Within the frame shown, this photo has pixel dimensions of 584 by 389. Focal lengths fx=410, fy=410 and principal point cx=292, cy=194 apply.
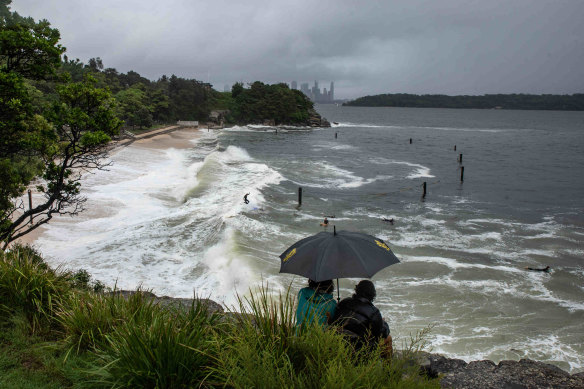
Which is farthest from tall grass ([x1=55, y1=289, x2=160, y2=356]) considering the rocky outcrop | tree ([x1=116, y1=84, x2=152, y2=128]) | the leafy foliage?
the leafy foliage

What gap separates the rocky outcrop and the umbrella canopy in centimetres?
212

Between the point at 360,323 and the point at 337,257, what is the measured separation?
4.08ft

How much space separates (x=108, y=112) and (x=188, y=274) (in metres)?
6.59

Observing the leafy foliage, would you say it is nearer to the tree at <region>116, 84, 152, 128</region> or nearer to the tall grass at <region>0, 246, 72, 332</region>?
the tree at <region>116, 84, 152, 128</region>

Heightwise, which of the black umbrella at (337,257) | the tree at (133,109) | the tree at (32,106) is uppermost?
the tree at (133,109)

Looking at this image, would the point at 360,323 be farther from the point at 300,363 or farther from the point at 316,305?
the point at 300,363

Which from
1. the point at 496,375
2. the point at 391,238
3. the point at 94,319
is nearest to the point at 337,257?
the point at 94,319

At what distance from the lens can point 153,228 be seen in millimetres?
18422

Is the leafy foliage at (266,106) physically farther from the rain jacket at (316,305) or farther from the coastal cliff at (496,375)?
the rain jacket at (316,305)

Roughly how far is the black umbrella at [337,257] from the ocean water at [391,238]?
2.49m

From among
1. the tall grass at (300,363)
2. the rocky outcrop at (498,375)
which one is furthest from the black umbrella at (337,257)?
Result: the rocky outcrop at (498,375)

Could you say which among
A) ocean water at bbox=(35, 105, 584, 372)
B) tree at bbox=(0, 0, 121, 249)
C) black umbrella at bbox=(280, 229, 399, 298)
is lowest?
ocean water at bbox=(35, 105, 584, 372)

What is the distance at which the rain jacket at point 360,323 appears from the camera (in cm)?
418

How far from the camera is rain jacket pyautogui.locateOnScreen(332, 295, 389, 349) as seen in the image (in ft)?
13.7
